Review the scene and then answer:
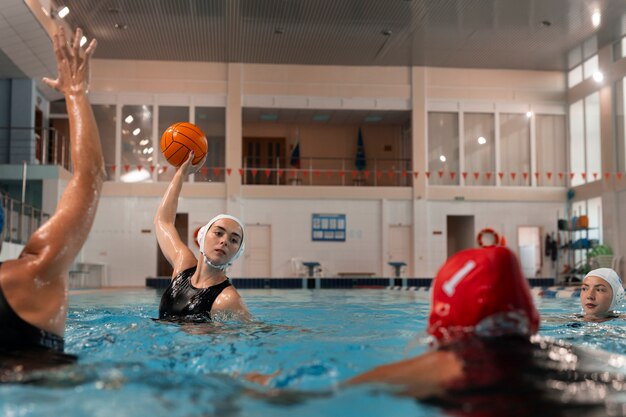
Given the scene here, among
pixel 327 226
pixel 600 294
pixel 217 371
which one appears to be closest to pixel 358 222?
pixel 327 226

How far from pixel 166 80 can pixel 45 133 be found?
430 centimetres

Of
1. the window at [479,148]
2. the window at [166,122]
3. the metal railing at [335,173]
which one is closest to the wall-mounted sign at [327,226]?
the metal railing at [335,173]

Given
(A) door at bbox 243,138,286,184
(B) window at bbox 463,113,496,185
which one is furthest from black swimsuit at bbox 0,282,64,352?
(A) door at bbox 243,138,286,184

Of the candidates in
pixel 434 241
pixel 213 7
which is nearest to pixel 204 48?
pixel 213 7

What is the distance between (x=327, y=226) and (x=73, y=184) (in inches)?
677

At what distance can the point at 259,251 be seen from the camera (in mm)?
19156

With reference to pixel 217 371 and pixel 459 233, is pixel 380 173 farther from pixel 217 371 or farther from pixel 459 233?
pixel 217 371

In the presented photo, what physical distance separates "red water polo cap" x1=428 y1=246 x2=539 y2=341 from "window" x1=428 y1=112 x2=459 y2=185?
18.0m

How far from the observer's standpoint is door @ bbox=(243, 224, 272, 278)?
62.5 ft

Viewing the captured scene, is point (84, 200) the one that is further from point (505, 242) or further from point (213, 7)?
point (505, 242)

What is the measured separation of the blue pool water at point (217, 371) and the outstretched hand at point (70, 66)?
2.93 feet

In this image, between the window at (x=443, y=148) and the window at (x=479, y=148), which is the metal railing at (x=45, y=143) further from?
the window at (x=479, y=148)

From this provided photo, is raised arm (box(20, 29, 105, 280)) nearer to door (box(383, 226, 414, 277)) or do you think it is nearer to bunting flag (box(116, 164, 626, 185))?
bunting flag (box(116, 164, 626, 185))

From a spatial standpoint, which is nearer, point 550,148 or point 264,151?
point 550,148
